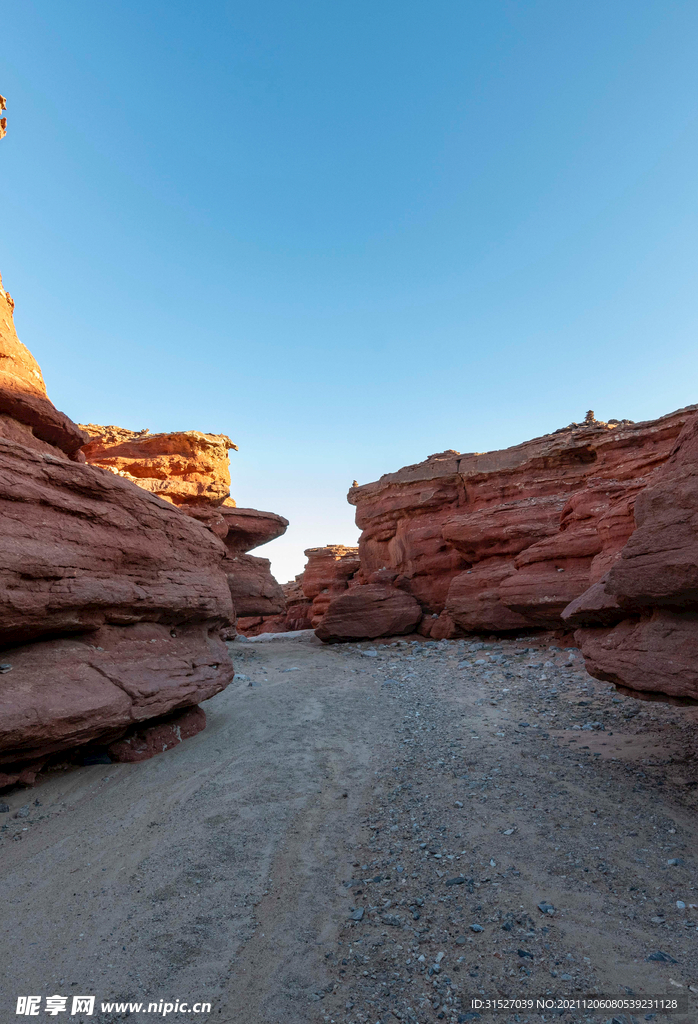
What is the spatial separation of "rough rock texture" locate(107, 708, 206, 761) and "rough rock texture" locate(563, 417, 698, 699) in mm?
5667

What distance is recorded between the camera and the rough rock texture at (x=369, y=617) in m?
18.0

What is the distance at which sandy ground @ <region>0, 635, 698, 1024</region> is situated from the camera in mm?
2893

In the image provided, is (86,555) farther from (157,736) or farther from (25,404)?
(25,404)

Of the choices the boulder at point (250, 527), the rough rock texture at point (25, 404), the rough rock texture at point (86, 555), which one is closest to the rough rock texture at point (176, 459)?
the boulder at point (250, 527)

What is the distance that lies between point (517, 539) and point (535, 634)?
3.31m

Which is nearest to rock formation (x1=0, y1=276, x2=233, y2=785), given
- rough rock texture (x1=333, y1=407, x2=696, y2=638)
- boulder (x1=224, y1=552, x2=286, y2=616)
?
rough rock texture (x1=333, y1=407, x2=696, y2=638)

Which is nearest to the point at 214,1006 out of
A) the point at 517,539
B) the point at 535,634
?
the point at 535,634

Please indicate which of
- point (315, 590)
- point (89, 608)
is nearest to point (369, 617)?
point (89, 608)

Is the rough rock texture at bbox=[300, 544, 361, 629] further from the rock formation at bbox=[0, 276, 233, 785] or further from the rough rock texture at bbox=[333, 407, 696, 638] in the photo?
the rock formation at bbox=[0, 276, 233, 785]

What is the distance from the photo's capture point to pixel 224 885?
3850 millimetres

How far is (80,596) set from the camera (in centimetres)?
568

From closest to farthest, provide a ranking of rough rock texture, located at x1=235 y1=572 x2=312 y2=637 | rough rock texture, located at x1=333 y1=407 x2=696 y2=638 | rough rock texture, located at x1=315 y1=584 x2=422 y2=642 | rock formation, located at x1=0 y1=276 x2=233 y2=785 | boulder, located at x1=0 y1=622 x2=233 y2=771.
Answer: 1. boulder, located at x1=0 y1=622 x2=233 y2=771
2. rock formation, located at x1=0 y1=276 x2=233 y2=785
3. rough rock texture, located at x1=333 y1=407 x2=696 y2=638
4. rough rock texture, located at x1=315 y1=584 x2=422 y2=642
5. rough rock texture, located at x1=235 y1=572 x2=312 y2=637

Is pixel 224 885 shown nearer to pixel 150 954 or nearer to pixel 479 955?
pixel 150 954

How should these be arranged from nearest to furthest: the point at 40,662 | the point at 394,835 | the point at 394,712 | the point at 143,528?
the point at 394,835 < the point at 40,662 < the point at 143,528 < the point at 394,712
